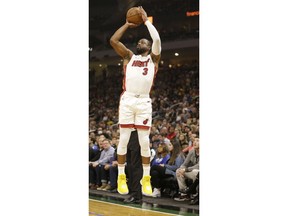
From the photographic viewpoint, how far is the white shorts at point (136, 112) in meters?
4.89

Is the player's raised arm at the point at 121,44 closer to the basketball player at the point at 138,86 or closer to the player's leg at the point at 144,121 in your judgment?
the basketball player at the point at 138,86

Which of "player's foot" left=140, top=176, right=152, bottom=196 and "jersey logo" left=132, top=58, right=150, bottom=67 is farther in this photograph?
"player's foot" left=140, top=176, right=152, bottom=196

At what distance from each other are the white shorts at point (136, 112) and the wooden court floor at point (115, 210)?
1698 millimetres

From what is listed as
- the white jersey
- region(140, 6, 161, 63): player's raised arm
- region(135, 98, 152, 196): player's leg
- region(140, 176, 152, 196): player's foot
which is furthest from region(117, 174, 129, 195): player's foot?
region(140, 6, 161, 63): player's raised arm

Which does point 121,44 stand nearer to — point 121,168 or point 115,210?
point 121,168

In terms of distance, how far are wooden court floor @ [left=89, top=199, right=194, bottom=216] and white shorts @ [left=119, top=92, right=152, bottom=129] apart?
1698 mm

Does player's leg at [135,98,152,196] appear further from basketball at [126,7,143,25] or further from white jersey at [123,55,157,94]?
basketball at [126,7,143,25]

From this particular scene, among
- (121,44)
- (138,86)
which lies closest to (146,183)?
(138,86)

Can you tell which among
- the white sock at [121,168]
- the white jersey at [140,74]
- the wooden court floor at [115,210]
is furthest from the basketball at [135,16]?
the wooden court floor at [115,210]

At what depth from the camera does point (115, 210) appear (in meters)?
6.55

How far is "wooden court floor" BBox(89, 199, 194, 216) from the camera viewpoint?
20.7ft

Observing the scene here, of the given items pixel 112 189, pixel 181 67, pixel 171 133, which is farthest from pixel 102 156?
pixel 181 67
